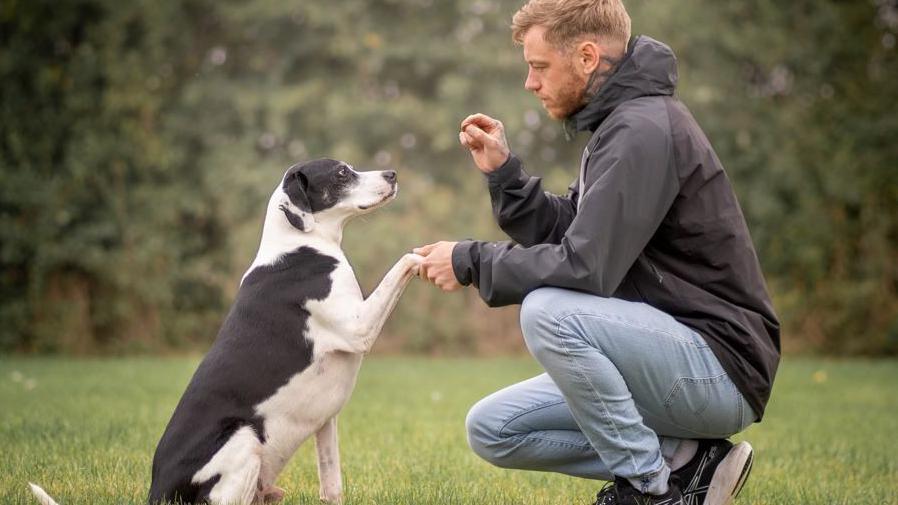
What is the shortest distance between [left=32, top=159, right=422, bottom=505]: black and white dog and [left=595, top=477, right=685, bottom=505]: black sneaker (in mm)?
1084

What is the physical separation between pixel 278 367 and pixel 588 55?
1612 millimetres

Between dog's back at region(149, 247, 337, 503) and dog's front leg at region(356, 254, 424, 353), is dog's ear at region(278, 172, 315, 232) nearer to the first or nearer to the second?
dog's back at region(149, 247, 337, 503)

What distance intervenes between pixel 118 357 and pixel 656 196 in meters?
11.4

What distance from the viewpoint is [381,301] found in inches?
150

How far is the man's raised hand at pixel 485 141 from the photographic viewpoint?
11.7 feet

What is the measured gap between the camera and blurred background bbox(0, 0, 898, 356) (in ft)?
42.2

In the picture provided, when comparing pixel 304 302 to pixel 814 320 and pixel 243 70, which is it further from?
pixel 243 70

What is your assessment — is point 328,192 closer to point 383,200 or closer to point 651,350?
point 383,200

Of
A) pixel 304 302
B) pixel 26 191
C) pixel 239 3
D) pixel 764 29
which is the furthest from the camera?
pixel 239 3

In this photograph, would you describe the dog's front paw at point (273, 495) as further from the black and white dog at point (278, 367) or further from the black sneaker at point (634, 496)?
the black sneaker at point (634, 496)

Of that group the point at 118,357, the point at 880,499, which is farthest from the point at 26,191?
the point at 880,499

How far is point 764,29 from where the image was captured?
543 inches

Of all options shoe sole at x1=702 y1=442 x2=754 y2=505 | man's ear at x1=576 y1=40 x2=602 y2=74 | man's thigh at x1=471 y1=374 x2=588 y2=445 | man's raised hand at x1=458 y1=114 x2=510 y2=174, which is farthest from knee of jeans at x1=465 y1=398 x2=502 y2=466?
man's ear at x1=576 y1=40 x2=602 y2=74

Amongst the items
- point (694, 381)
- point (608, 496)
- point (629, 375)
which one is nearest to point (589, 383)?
point (629, 375)
